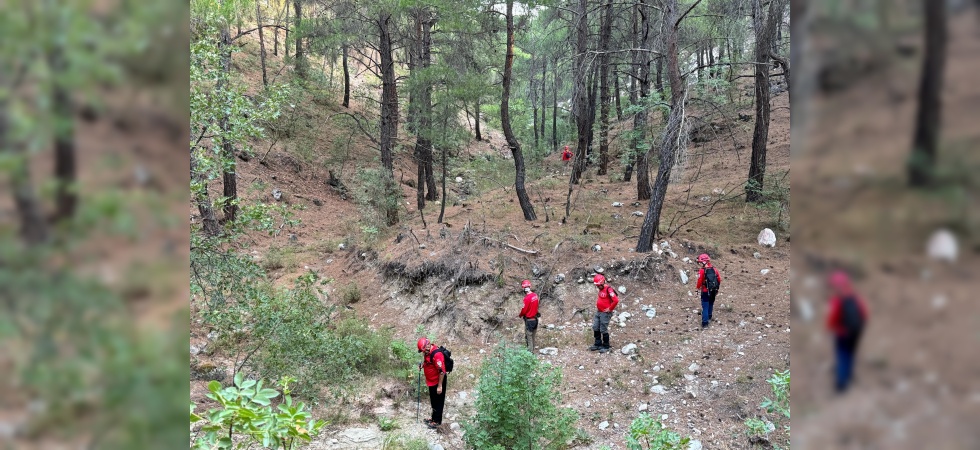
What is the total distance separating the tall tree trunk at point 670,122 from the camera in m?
8.95

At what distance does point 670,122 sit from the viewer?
9.02 metres

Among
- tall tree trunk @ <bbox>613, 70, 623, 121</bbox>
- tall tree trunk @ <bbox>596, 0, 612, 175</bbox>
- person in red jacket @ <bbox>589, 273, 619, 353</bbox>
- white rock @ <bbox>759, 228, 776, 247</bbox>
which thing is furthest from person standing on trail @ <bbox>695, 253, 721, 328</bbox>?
tall tree trunk @ <bbox>596, 0, 612, 175</bbox>

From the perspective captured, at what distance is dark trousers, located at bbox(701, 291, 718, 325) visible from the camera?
8688mm

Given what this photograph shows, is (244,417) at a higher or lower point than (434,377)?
higher

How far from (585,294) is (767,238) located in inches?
190
